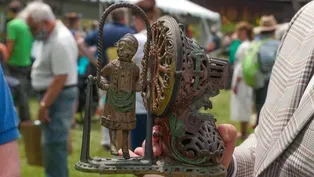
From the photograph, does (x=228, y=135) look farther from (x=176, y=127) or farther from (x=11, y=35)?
(x=11, y=35)

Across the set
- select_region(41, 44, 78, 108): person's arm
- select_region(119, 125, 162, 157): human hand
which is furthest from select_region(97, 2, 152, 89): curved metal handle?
select_region(41, 44, 78, 108): person's arm

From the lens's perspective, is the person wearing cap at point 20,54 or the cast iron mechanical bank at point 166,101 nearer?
the cast iron mechanical bank at point 166,101

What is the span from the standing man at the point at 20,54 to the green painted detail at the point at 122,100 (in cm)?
562

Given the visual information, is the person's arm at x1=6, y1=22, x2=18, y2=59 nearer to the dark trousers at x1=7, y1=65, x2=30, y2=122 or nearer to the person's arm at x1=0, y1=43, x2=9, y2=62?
the person's arm at x1=0, y1=43, x2=9, y2=62

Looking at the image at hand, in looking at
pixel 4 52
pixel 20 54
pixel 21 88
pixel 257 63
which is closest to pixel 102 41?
pixel 257 63

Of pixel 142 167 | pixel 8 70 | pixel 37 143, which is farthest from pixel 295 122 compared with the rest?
pixel 8 70

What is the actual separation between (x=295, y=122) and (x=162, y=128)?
308 mm

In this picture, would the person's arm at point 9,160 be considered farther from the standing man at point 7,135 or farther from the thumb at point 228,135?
the thumb at point 228,135

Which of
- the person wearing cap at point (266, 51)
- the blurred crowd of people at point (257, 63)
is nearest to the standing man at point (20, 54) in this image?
the blurred crowd of people at point (257, 63)

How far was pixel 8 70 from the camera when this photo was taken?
739cm

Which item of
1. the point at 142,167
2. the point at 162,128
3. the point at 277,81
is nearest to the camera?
the point at 142,167

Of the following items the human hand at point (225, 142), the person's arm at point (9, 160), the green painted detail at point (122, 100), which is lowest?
the person's arm at point (9, 160)

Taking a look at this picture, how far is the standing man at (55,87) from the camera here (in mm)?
4332

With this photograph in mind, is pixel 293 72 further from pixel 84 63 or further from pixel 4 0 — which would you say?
pixel 4 0
